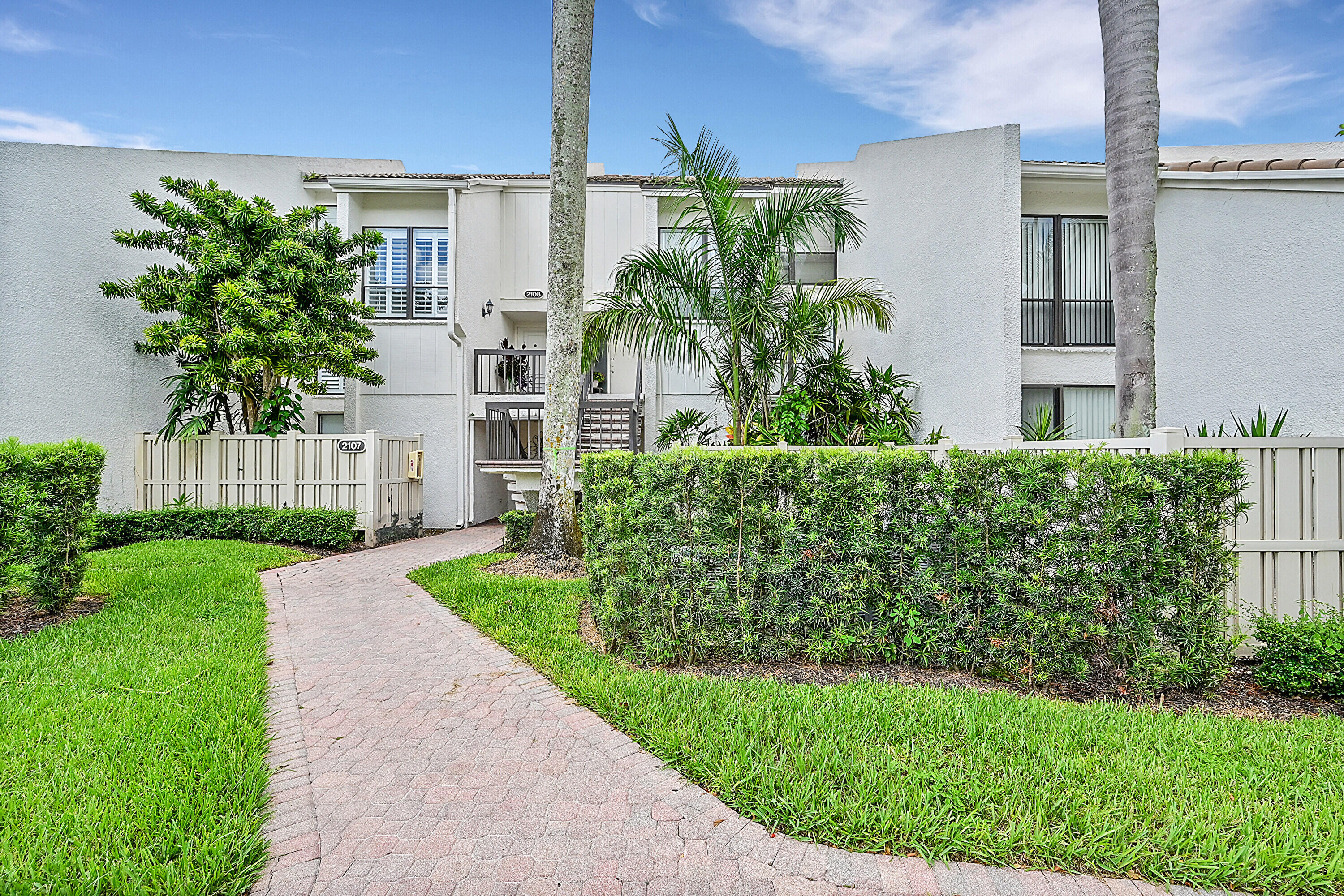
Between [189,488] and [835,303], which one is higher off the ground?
[835,303]

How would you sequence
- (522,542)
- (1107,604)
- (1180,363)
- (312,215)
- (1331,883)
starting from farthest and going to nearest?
(312,215) → (1180,363) → (522,542) → (1107,604) → (1331,883)

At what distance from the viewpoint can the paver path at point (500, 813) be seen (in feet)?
6.40

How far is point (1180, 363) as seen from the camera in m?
8.76

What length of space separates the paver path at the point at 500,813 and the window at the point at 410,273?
998cm

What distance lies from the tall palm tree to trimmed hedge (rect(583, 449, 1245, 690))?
4480 millimetres

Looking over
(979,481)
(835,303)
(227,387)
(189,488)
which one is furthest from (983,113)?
(189,488)

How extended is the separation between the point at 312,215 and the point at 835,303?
8.85 metres

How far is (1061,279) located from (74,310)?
1600cm

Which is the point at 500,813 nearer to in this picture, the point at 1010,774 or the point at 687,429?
the point at 1010,774

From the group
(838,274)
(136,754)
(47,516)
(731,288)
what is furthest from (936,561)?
(838,274)

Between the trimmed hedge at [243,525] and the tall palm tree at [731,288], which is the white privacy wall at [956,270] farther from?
the trimmed hedge at [243,525]

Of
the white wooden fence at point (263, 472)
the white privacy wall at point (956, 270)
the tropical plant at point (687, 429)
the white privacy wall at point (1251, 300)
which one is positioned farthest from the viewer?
the tropical plant at point (687, 429)

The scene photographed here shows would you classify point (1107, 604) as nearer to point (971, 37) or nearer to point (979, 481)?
point (979, 481)

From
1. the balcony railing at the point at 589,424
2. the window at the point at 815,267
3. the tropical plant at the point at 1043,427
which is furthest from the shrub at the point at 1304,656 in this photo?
the window at the point at 815,267
